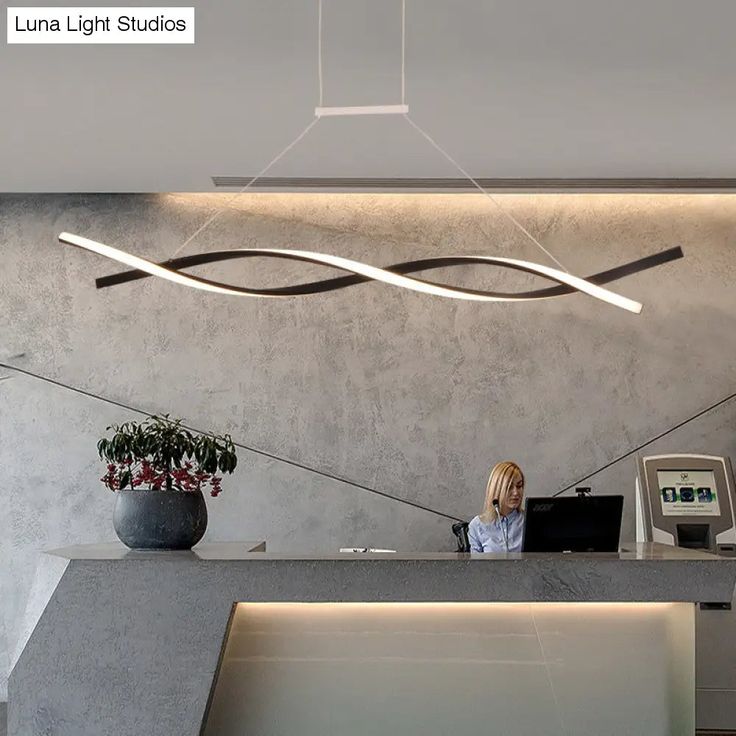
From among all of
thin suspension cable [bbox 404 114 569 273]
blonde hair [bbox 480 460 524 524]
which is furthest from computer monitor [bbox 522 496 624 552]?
thin suspension cable [bbox 404 114 569 273]

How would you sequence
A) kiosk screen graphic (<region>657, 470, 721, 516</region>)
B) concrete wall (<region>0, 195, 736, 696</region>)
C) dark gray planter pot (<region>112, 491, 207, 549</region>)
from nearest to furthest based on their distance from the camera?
dark gray planter pot (<region>112, 491, 207, 549</region>), kiosk screen graphic (<region>657, 470, 721, 516</region>), concrete wall (<region>0, 195, 736, 696</region>)

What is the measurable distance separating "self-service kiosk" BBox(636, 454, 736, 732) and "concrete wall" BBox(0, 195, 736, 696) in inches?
25.4

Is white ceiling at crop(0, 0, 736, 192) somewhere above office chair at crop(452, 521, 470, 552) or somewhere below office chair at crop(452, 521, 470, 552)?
above

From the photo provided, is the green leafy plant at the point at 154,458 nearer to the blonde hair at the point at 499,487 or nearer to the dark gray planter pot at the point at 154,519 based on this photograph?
the dark gray planter pot at the point at 154,519

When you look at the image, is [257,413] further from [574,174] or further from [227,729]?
[227,729]

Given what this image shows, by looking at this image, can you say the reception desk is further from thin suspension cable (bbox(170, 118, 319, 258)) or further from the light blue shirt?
thin suspension cable (bbox(170, 118, 319, 258))

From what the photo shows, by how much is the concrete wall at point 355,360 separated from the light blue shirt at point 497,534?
1398mm

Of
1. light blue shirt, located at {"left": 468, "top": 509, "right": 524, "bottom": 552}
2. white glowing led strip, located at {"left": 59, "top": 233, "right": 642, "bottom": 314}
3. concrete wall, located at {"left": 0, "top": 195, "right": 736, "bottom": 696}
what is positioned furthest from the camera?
concrete wall, located at {"left": 0, "top": 195, "right": 736, "bottom": 696}

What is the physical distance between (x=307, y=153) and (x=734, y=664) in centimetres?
369

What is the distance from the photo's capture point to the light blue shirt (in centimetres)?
570

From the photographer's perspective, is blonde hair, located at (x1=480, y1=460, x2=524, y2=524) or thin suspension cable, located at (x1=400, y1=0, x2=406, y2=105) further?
blonde hair, located at (x1=480, y1=460, x2=524, y2=524)

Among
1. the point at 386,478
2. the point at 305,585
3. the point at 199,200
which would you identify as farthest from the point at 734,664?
the point at 199,200

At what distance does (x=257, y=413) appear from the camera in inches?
284

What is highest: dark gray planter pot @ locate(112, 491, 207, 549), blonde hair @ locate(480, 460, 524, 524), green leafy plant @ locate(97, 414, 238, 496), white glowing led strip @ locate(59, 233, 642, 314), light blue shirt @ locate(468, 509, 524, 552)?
white glowing led strip @ locate(59, 233, 642, 314)
